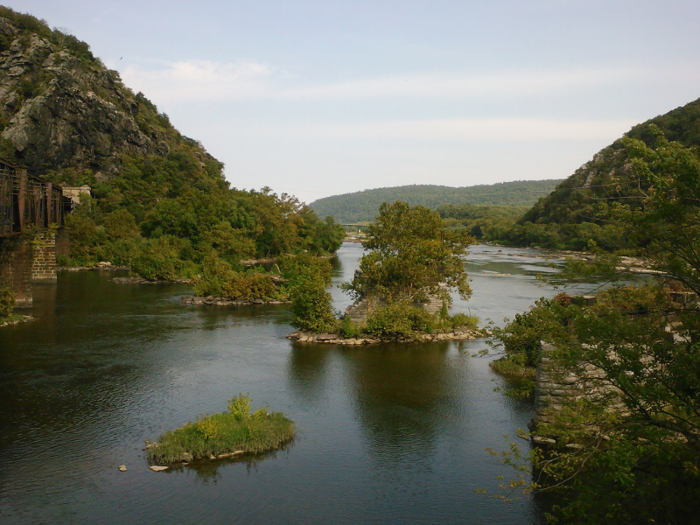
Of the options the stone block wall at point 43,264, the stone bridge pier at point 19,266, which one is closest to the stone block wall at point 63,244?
the stone block wall at point 43,264

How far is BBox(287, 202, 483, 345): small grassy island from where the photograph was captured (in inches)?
1158

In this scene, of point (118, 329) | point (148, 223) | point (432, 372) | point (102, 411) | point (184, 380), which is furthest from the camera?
point (148, 223)

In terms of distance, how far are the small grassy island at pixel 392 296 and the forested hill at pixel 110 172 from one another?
95.3ft

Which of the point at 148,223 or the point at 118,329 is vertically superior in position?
the point at 148,223

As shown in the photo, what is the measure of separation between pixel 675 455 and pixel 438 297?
23.8m

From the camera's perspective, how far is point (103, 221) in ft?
232

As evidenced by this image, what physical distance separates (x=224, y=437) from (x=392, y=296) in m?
16.7

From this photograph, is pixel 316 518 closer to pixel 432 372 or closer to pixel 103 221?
pixel 432 372

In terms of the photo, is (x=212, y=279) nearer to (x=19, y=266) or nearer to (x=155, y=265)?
(x=155, y=265)

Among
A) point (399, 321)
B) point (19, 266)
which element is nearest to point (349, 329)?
point (399, 321)

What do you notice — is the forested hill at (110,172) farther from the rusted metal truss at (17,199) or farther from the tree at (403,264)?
the tree at (403,264)

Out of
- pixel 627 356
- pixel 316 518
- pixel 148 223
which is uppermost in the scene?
pixel 148 223

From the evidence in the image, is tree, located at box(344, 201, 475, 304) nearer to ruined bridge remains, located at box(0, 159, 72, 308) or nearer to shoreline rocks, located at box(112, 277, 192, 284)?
ruined bridge remains, located at box(0, 159, 72, 308)

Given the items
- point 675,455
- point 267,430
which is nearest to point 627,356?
point 675,455
